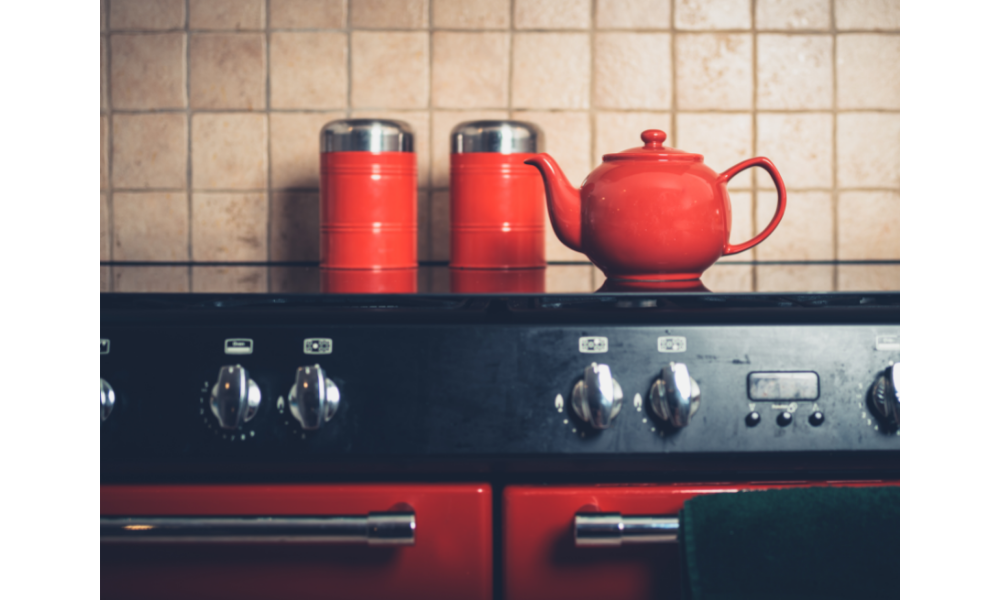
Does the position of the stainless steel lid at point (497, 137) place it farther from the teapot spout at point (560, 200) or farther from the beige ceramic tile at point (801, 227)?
the beige ceramic tile at point (801, 227)

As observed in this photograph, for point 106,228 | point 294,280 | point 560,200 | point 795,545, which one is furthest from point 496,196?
point 106,228

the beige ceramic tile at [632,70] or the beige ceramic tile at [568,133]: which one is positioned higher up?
the beige ceramic tile at [632,70]

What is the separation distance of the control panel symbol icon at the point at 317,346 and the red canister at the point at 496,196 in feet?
1.24

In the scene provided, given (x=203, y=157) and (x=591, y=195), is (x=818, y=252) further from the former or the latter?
(x=203, y=157)

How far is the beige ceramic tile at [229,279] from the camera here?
0.87 metres

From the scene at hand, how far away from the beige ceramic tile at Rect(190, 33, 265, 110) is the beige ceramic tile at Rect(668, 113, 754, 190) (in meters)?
0.71

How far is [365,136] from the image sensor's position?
0.97 metres

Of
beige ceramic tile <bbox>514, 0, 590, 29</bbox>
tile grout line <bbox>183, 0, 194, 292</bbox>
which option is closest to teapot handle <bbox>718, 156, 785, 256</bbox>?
beige ceramic tile <bbox>514, 0, 590, 29</bbox>

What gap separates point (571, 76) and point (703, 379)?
74cm

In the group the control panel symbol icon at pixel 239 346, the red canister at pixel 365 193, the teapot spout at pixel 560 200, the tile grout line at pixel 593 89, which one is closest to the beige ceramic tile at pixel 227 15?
the red canister at pixel 365 193

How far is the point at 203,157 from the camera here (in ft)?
4.15

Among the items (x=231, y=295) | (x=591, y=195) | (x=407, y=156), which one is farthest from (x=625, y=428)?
(x=407, y=156)

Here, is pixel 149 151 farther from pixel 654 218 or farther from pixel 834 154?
pixel 834 154

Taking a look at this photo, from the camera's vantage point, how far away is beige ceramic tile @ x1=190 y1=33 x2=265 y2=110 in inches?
49.3
